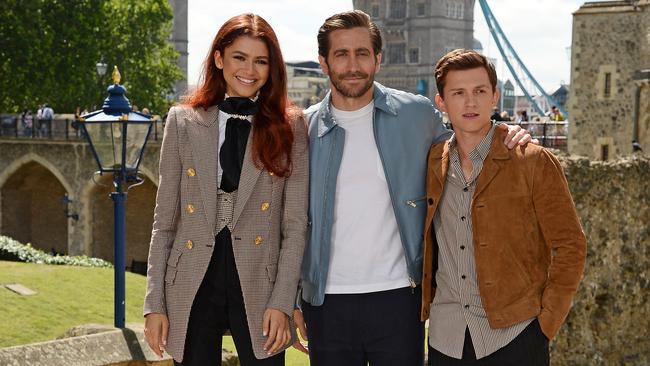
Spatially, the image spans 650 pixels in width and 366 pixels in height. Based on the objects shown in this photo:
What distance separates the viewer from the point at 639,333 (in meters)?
10.4

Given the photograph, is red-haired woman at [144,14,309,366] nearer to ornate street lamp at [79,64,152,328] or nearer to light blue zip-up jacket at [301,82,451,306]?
light blue zip-up jacket at [301,82,451,306]

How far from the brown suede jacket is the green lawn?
31.4ft

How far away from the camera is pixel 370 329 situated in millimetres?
3789

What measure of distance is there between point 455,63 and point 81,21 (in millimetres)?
32329

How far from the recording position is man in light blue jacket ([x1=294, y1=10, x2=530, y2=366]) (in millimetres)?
3789

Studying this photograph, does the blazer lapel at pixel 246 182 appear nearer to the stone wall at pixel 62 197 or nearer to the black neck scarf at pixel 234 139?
the black neck scarf at pixel 234 139

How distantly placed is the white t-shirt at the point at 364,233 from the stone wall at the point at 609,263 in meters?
5.51

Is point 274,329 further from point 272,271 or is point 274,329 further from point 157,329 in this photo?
point 157,329

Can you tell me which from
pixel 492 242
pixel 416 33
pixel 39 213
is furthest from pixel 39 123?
pixel 416 33

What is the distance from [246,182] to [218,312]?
1.61 feet

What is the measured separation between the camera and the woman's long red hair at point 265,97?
376 centimetres

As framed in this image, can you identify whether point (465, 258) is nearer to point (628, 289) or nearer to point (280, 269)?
point (280, 269)

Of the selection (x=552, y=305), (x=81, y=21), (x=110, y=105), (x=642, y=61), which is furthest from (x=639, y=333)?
(x=81, y=21)

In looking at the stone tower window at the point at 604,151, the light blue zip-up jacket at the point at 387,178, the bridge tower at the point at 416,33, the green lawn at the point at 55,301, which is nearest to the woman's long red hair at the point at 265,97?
the light blue zip-up jacket at the point at 387,178
